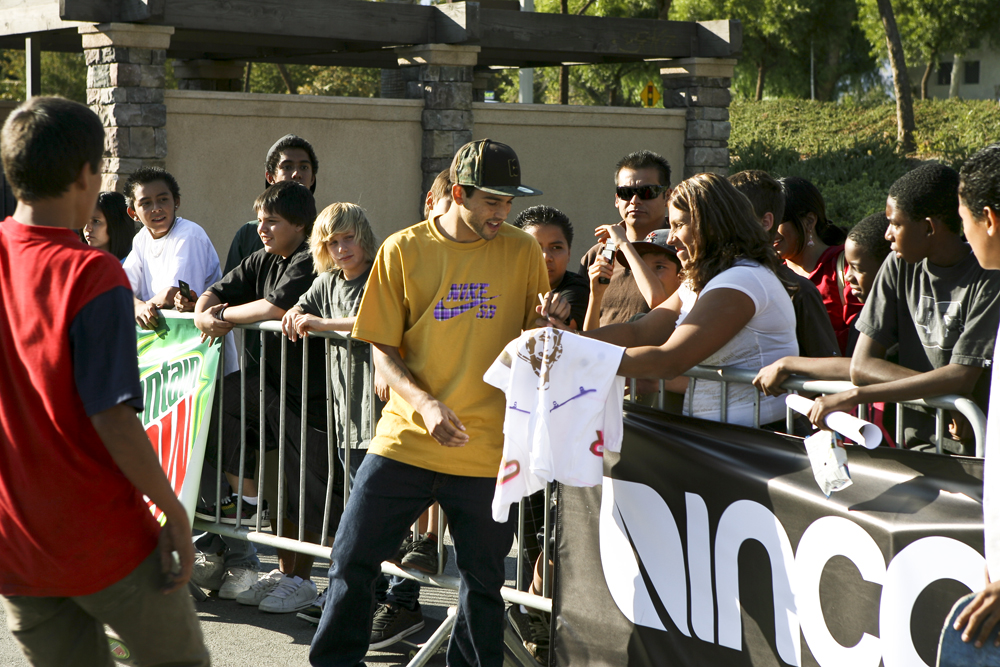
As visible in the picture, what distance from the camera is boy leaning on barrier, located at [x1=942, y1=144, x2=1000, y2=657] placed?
2.20 m

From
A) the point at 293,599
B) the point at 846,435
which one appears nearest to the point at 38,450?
the point at 846,435

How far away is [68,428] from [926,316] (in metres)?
2.59

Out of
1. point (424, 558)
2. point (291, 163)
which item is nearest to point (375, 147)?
point (291, 163)

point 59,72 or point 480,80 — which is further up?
point 59,72

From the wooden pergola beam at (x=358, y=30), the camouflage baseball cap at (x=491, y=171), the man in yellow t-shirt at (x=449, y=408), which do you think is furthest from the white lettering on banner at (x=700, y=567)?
the wooden pergola beam at (x=358, y=30)

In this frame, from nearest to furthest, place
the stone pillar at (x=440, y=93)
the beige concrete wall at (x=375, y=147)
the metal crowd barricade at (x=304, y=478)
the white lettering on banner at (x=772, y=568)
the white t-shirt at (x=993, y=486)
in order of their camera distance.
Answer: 1. the white t-shirt at (x=993, y=486)
2. the white lettering on banner at (x=772, y=568)
3. the metal crowd barricade at (x=304, y=478)
4. the beige concrete wall at (x=375, y=147)
5. the stone pillar at (x=440, y=93)

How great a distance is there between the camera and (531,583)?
4270 mm

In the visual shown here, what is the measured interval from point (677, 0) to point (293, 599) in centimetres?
3024

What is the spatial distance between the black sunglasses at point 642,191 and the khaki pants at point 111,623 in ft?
10.7

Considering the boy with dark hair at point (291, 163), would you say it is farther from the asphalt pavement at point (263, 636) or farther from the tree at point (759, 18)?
the tree at point (759, 18)

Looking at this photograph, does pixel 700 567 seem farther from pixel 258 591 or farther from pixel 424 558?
pixel 258 591

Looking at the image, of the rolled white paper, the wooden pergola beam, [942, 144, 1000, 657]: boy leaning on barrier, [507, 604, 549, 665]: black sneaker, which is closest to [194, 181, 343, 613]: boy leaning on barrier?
[507, 604, 549, 665]: black sneaker

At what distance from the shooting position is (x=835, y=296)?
192 inches

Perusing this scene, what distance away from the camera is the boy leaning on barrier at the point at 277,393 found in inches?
184
